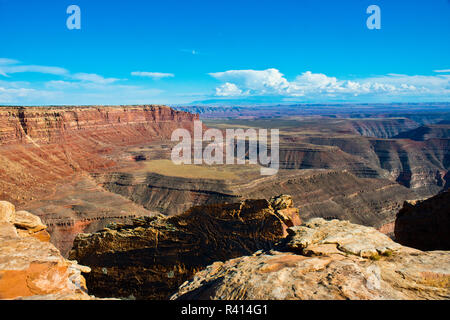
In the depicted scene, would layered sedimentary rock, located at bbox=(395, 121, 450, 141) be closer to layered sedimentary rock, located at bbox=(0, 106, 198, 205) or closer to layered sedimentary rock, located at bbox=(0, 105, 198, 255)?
layered sedimentary rock, located at bbox=(0, 106, 198, 205)

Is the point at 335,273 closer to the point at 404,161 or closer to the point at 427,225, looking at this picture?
the point at 427,225

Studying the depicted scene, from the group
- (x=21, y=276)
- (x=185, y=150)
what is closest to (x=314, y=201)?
(x=21, y=276)

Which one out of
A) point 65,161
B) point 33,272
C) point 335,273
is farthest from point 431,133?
point 33,272

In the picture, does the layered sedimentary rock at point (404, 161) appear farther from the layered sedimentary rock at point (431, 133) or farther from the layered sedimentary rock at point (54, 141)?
the layered sedimentary rock at point (54, 141)

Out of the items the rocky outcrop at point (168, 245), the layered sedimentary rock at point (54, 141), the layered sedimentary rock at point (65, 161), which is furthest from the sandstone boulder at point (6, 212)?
the layered sedimentary rock at point (54, 141)

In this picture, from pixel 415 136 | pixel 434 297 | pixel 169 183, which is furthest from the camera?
pixel 415 136
